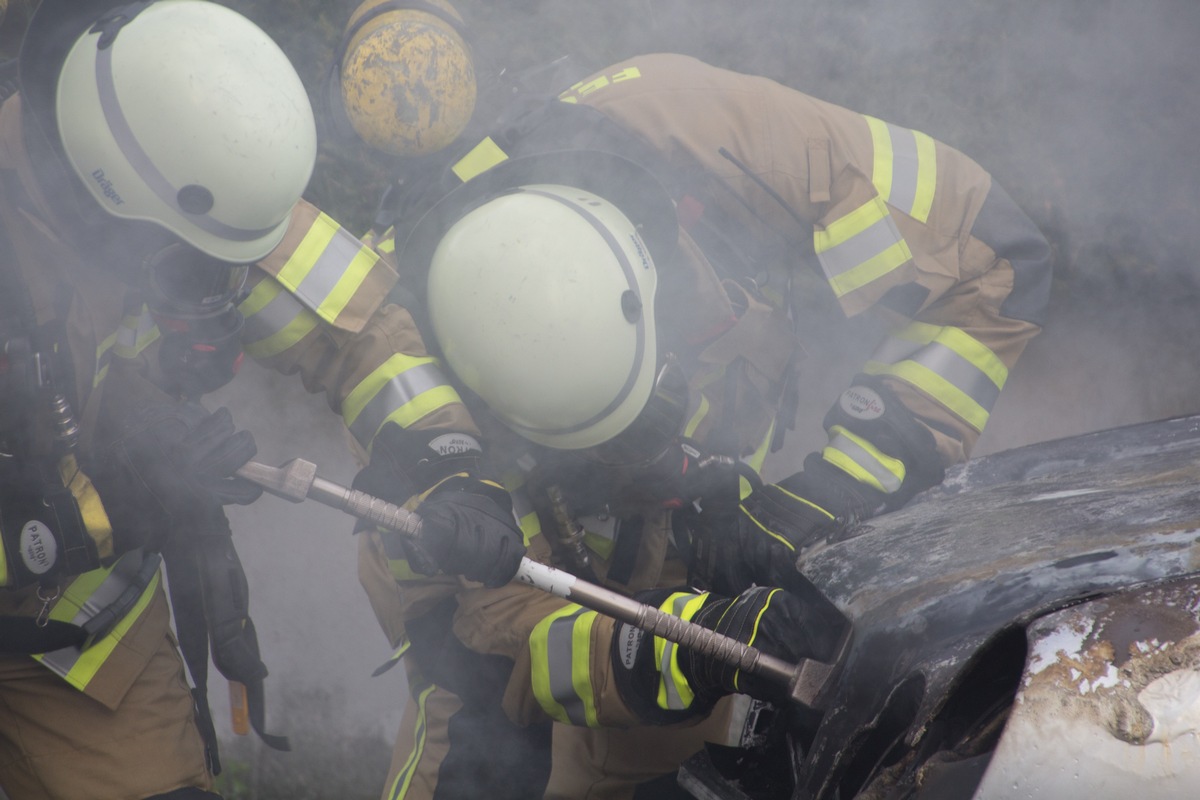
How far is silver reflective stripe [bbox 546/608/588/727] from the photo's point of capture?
7.64 ft

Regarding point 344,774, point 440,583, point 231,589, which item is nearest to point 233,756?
point 344,774

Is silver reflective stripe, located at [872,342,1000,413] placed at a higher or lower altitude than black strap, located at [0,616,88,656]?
higher

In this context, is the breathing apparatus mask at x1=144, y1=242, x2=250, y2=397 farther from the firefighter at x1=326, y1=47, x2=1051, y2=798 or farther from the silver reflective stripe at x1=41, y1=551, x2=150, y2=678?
the silver reflective stripe at x1=41, y1=551, x2=150, y2=678

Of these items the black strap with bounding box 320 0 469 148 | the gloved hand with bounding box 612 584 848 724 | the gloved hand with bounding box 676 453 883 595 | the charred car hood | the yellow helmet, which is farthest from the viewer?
the black strap with bounding box 320 0 469 148

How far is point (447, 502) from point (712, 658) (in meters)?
0.80

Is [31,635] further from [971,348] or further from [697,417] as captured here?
[971,348]

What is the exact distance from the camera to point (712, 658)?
6.70 ft

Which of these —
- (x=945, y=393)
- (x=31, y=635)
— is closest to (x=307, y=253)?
(x=31, y=635)

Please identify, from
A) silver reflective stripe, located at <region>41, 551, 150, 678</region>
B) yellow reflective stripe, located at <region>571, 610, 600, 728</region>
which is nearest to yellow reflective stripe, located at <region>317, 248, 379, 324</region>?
silver reflective stripe, located at <region>41, 551, 150, 678</region>

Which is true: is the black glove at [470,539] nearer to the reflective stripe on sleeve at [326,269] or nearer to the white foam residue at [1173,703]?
the reflective stripe on sleeve at [326,269]

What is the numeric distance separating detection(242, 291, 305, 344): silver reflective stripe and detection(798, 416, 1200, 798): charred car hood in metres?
1.63

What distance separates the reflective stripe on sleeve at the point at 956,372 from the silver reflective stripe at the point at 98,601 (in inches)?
99.1

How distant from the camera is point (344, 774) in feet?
15.6

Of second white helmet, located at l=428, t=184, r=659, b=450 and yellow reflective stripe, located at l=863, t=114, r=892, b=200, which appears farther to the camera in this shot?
yellow reflective stripe, located at l=863, t=114, r=892, b=200
